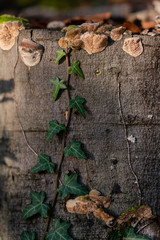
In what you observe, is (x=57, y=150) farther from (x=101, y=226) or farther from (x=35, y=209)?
(x=101, y=226)

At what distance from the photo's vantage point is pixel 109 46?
60.7 inches

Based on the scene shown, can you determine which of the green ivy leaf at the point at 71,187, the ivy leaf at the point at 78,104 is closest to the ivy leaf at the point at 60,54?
the ivy leaf at the point at 78,104

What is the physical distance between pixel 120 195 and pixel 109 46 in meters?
0.95

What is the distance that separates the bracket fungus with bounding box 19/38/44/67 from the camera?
5.22 feet

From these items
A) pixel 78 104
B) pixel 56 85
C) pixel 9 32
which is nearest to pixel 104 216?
pixel 78 104

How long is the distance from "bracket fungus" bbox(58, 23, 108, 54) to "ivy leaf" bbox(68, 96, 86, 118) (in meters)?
0.31

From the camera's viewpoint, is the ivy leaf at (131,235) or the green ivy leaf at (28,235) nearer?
the ivy leaf at (131,235)

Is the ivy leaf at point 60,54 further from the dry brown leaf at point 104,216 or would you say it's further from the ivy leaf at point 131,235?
the ivy leaf at point 131,235

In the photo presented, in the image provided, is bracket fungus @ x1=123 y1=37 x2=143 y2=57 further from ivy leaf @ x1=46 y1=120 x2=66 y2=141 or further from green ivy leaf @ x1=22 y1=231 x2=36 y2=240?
green ivy leaf @ x1=22 y1=231 x2=36 y2=240

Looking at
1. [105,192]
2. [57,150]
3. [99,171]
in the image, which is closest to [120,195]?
[105,192]

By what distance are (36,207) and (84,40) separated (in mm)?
1120

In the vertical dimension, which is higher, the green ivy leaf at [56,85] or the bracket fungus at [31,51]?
the bracket fungus at [31,51]

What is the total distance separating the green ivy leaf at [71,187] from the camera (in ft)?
5.05

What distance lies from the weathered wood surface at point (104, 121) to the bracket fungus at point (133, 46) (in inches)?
1.0
